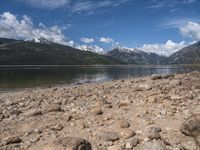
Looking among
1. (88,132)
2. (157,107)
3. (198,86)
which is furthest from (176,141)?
(198,86)

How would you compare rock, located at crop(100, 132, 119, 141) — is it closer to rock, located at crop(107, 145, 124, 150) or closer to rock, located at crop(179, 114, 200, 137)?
rock, located at crop(107, 145, 124, 150)

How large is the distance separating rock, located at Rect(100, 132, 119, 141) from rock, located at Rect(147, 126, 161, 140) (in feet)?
3.18

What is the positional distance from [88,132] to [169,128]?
8.43ft

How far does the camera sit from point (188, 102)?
542 inches

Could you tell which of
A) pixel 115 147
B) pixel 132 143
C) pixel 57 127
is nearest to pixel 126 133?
pixel 132 143

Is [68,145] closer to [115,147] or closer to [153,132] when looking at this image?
[115,147]

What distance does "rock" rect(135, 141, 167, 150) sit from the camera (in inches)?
343

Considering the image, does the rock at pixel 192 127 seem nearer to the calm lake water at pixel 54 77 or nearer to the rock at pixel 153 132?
the rock at pixel 153 132

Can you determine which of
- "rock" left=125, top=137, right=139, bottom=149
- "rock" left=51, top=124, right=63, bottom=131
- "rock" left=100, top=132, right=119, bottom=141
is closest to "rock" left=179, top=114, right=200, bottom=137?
"rock" left=125, top=137, right=139, bottom=149

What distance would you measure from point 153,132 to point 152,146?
3.36 ft

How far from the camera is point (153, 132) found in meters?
9.79

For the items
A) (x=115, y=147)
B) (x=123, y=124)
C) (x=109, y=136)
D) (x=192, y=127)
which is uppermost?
(x=192, y=127)

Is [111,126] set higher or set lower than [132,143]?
higher

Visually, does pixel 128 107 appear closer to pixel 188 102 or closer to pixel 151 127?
pixel 188 102
